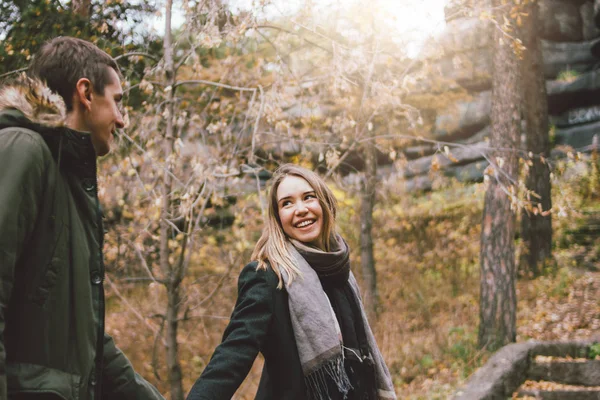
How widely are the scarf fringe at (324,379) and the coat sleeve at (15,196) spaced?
1267 mm

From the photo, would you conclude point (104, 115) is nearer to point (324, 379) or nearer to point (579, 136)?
point (324, 379)

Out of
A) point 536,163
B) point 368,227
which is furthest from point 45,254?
point 536,163

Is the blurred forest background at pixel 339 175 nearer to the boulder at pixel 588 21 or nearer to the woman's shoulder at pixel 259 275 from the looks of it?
the woman's shoulder at pixel 259 275

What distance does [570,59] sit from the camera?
21906 millimetres

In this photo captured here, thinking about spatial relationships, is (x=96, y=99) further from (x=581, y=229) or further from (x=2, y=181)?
(x=581, y=229)

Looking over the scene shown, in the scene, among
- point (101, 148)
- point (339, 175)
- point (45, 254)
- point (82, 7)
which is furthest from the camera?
point (339, 175)

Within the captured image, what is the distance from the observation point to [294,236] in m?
2.70

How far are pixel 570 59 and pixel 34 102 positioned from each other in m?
24.0

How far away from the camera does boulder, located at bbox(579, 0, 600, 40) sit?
872 inches

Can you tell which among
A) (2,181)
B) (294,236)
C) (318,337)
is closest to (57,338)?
(2,181)

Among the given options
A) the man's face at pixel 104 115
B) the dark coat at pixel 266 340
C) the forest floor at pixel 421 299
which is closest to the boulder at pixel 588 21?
the forest floor at pixel 421 299

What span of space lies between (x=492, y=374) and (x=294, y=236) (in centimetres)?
400

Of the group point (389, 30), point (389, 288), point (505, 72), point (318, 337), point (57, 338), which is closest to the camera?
point (57, 338)

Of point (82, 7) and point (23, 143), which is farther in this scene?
point (82, 7)
